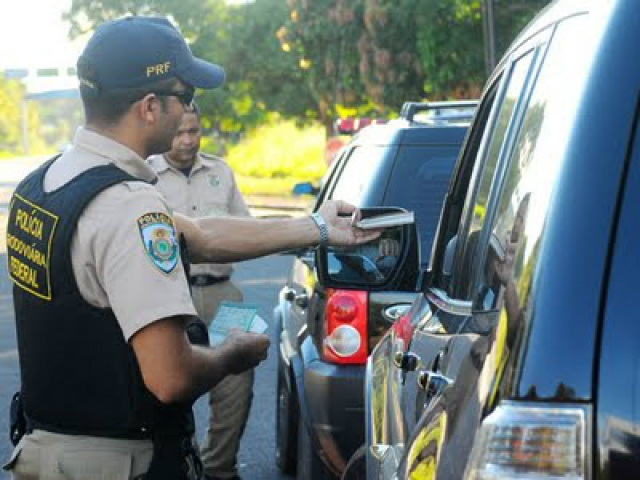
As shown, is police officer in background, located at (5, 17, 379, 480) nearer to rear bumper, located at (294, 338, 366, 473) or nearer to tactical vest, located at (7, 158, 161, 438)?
tactical vest, located at (7, 158, 161, 438)

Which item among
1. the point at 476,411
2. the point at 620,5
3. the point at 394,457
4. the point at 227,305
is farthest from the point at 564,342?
the point at 227,305

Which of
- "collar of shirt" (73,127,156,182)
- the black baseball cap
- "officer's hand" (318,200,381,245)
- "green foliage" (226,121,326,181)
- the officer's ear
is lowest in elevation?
"green foliage" (226,121,326,181)

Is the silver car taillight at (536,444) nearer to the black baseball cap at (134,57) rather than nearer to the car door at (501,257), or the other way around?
the car door at (501,257)

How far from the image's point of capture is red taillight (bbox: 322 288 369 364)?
5.67 m

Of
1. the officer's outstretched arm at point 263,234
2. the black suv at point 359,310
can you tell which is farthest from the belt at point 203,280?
the officer's outstretched arm at point 263,234

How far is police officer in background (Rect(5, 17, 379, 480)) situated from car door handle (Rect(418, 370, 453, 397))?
66cm

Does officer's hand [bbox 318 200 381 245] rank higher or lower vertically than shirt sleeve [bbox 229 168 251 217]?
higher

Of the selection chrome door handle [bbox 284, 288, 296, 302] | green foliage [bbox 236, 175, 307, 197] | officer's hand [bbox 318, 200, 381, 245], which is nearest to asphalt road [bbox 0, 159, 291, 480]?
officer's hand [bbox 318, 200, 381, 245]

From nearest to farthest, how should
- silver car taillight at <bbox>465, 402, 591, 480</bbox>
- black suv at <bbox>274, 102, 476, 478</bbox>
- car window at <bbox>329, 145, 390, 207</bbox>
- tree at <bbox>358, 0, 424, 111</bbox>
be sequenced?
silver car taillight at <bbox>465, 402, 591, 480</bbox> → black suv at <bbox>274, 102, 476, 478</bbox> → car window at <bbox>329, 145, 390, 207</bbox> → tree at <bbox>358, 0, 424, 111</bbox>

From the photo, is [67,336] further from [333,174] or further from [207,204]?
[207,204]

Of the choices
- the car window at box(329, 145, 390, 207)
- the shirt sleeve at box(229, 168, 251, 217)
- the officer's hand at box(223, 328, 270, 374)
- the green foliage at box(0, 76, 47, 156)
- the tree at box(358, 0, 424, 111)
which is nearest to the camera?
the officer's hand at box(223, 328, 270, 374)

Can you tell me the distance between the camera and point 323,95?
3422 centimetres

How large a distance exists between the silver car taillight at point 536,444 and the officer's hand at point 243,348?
5.49ft

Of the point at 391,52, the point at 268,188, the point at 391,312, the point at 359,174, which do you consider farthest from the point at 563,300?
the point at 268,188
